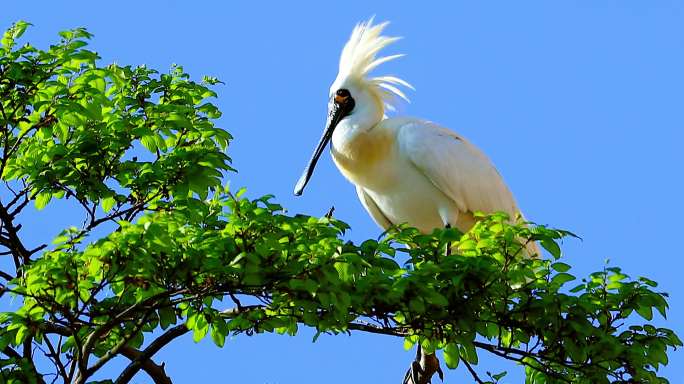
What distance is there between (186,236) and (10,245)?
4.85 ft

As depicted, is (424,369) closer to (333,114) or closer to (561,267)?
(561,267)

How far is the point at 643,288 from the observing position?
23.8ft

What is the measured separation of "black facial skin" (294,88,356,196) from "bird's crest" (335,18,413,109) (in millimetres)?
168

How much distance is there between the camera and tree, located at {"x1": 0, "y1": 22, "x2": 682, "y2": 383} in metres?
6.54

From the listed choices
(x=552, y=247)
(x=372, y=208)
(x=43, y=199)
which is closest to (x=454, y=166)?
(x=372, y=208)

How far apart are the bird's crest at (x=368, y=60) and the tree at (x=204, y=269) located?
3.34 metres

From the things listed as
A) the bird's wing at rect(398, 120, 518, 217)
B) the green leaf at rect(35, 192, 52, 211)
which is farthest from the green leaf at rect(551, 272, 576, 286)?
the bird's wing at rect(398, 120, 518, 217)

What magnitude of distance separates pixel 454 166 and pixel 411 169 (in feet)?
1.04

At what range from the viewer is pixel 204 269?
6.54 meters

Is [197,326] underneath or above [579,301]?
underneath

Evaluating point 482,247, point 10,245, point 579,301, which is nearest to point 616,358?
point 579,301

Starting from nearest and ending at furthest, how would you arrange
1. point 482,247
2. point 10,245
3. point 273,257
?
1. point 273,257
2. point 482,247
3. point 10,245

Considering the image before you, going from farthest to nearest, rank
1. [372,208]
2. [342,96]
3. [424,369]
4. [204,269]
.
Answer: [342,96], [372,208], [424,369], [204,269]

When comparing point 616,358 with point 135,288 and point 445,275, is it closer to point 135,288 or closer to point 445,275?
point 445,275
